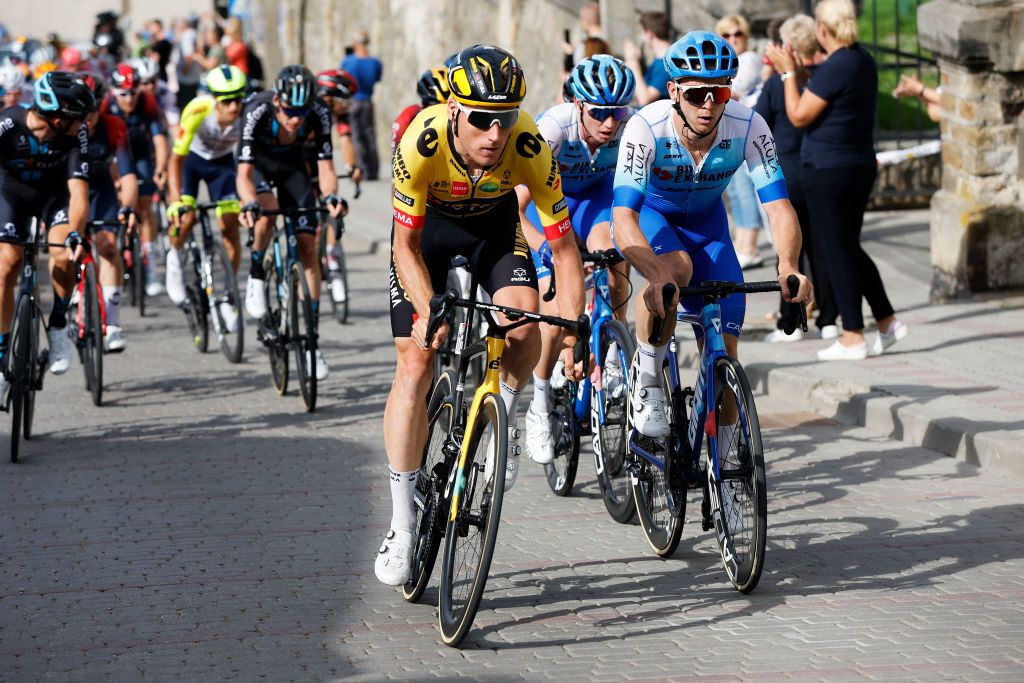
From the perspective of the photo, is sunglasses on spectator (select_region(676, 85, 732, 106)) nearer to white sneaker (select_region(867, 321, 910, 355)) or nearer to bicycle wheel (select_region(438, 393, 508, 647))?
bicycle wheel (select_region(438, 393, 508, 647))

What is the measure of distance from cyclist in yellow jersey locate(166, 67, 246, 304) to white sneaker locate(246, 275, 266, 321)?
0.98m

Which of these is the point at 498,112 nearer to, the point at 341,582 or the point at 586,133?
the point at 341,582

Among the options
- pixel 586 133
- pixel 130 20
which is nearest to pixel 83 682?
pixel 586 133

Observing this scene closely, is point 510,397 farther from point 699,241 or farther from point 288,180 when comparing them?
point 288,180

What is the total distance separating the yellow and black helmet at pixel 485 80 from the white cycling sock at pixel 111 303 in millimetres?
6523

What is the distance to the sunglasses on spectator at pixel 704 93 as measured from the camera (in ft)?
20.7

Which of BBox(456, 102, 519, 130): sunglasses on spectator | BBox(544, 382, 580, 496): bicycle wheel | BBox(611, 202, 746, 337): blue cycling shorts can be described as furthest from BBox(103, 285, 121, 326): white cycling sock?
BBox(456, 102, 519, 130): sunglasses on spectator

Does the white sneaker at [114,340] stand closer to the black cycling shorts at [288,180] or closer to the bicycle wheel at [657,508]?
the black cycling shorts at [288,180]

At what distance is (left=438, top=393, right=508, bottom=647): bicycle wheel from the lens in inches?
208

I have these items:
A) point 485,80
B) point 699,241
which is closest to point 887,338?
point 699,241

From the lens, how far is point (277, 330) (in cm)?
1058

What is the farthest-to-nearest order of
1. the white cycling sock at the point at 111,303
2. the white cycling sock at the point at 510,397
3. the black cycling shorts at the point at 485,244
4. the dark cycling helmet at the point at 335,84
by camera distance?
Answer: 1. the dark cycling helmet at the point at 335,84
2. the white cycling sock at the point at 111,303
3. the black cycling shorts at the point at 485,244
4. the white cycling sock at the point at 510,397

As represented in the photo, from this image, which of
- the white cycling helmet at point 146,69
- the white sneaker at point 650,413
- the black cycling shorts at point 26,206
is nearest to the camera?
the white sneaker at point 650,413

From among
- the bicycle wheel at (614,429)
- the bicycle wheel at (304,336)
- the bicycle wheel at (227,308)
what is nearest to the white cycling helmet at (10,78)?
the bicycle wheel at (227,308)
